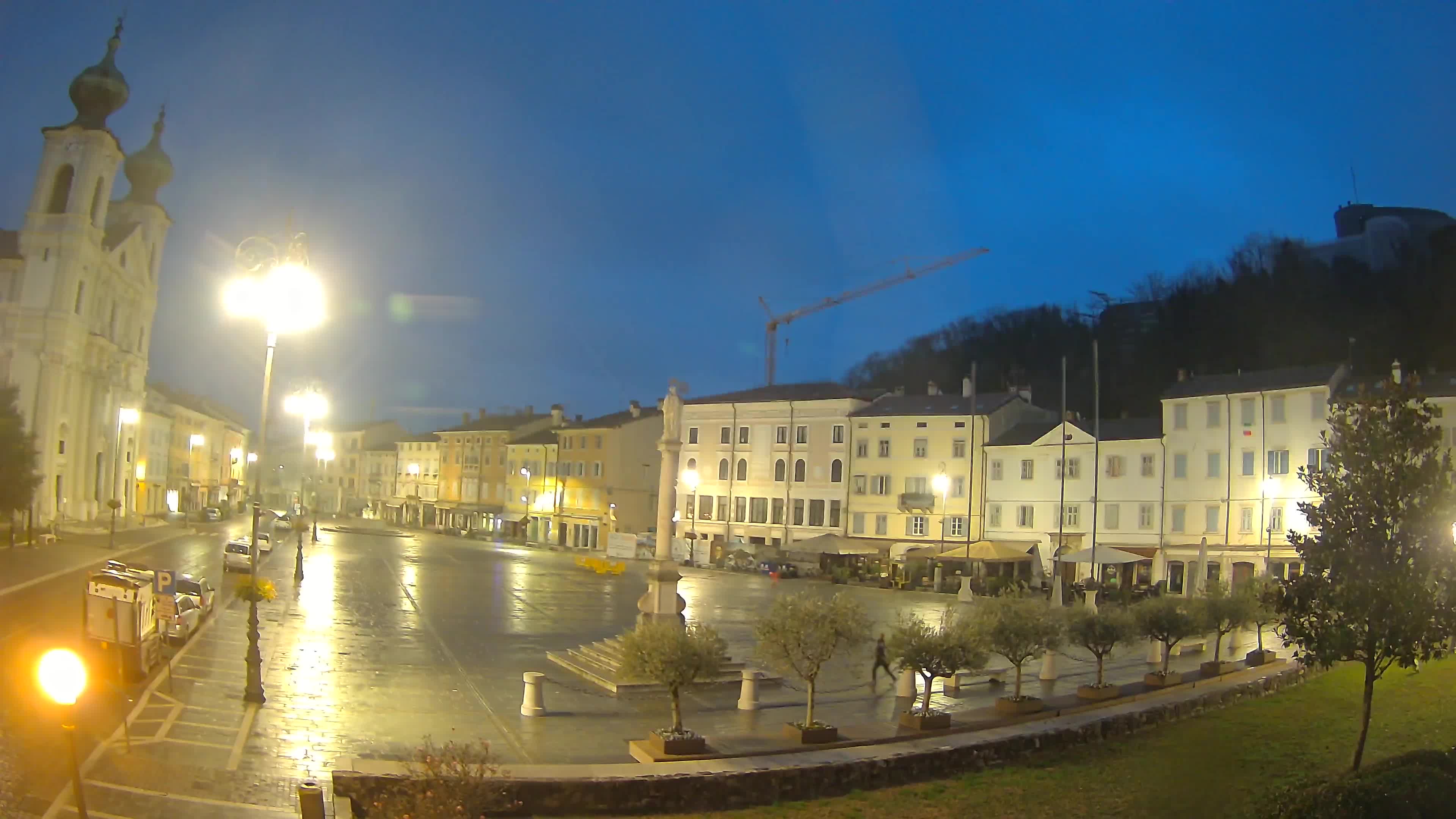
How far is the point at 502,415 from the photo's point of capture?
11081 centimetres

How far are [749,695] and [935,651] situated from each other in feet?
12.4

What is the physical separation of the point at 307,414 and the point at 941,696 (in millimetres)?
25409

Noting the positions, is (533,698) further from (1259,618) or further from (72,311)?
(72,311)

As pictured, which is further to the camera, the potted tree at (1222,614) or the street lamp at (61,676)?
the potted tree at (1222,614)

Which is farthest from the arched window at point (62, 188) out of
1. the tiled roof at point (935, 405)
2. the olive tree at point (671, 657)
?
the olive tree at point (671, 657)

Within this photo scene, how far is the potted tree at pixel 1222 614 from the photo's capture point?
21422 millimetres

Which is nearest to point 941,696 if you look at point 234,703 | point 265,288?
point 234,703

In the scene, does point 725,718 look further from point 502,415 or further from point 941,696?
point 502,415

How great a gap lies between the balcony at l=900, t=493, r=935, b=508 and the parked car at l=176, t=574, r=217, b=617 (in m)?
41.3

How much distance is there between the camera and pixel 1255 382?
1917 inches

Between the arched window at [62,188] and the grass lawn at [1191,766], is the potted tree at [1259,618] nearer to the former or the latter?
the grass lawn at [1191,766]

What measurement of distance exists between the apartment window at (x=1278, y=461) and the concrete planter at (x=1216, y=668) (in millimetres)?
26708

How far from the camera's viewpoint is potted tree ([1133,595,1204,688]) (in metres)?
20.0

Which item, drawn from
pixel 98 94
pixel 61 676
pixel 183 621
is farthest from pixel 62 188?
pixel 61 676
